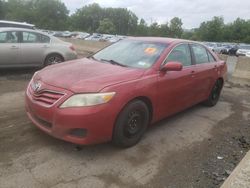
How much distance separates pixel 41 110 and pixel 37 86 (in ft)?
1.41

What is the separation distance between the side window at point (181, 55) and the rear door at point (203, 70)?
222 mm

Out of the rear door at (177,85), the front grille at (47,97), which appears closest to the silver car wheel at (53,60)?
the rear door at (177,85)

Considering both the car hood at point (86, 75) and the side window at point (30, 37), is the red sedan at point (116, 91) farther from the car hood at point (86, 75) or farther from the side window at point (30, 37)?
the side window at point (30, 37)

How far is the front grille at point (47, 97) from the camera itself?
3812mm

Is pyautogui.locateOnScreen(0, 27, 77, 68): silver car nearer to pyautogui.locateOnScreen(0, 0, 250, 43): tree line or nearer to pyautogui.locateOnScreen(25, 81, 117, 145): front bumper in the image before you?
pyautogui.locateOnScreen(25, 81, 117, 145): front bumper

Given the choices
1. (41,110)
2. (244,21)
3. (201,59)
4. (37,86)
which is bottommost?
(41,110)

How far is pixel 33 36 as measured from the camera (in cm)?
900

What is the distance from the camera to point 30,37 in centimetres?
894

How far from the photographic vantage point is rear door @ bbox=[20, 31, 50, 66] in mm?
8750

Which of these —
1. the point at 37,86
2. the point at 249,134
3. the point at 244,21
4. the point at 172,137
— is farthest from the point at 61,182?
the point at 244,21

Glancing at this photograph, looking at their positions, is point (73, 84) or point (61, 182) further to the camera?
point (73, 84)

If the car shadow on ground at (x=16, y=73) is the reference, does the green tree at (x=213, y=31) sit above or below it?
above

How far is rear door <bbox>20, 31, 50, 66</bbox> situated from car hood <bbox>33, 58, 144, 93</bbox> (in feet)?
14.6

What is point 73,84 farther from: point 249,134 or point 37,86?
point 249,134
